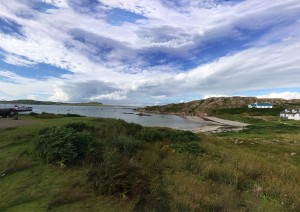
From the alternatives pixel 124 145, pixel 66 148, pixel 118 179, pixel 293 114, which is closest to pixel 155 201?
pixel 118 179

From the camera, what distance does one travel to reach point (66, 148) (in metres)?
8.98

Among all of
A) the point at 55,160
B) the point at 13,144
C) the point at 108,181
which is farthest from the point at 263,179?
the point at 13,144

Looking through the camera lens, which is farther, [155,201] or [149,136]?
[149,136]

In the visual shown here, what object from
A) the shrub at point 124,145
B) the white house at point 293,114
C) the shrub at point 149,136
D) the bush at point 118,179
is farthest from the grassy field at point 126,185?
the white house at point 293,114

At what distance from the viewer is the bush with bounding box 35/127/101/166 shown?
8727 mm

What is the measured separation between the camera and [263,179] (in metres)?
8.96

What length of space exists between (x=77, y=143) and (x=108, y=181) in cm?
322

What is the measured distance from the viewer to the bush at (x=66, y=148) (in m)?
8.73

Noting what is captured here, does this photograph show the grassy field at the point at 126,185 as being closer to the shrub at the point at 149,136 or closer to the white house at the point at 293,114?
the shrub at the point at 149,136

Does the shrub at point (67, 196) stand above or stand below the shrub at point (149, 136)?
below

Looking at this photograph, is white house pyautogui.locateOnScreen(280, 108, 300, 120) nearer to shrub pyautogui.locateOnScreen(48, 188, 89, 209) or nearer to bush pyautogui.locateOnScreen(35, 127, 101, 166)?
bush pyautogui.locateOnScreen(35, 127, 101, 166)

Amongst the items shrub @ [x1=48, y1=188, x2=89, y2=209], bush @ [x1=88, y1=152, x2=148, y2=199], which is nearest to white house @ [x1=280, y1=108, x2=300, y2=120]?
bush @ [x1=88, y1=152, x2=148, y2=199]

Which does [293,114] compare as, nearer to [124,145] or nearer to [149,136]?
[149,136]

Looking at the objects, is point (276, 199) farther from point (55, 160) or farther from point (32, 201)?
point (55, 160)
